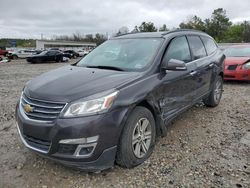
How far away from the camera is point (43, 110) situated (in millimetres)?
2764

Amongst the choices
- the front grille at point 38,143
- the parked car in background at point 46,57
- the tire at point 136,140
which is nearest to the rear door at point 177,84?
the tire at point 136,140

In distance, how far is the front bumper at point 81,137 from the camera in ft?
8.55

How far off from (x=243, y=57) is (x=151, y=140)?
7131mm

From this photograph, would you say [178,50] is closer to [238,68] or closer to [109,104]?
[109,104]

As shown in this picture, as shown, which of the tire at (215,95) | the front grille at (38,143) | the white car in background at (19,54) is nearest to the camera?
the front grille at (38,143)

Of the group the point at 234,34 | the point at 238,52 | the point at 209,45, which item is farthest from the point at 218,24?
the point at 209,45

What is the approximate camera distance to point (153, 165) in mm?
3246

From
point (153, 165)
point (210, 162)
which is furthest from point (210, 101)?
point (153, 165)

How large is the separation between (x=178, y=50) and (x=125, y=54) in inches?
36.0

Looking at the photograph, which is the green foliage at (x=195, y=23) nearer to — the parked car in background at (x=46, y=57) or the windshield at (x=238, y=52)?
the parked car in background at (x=46, y=57)

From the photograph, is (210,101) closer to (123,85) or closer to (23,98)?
(123,85)

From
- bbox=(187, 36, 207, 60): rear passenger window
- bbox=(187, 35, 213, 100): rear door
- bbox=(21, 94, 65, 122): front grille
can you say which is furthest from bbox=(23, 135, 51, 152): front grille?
bbox=(187, 36, 207, 60): rear passenger window

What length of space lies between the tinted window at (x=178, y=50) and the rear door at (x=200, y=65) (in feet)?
0.70

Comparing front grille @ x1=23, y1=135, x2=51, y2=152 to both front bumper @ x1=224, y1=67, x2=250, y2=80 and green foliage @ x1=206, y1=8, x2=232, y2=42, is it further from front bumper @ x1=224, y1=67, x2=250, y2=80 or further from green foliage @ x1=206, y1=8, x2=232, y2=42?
green foliage @ x1=206, y1=8, x2=232, y2=42
